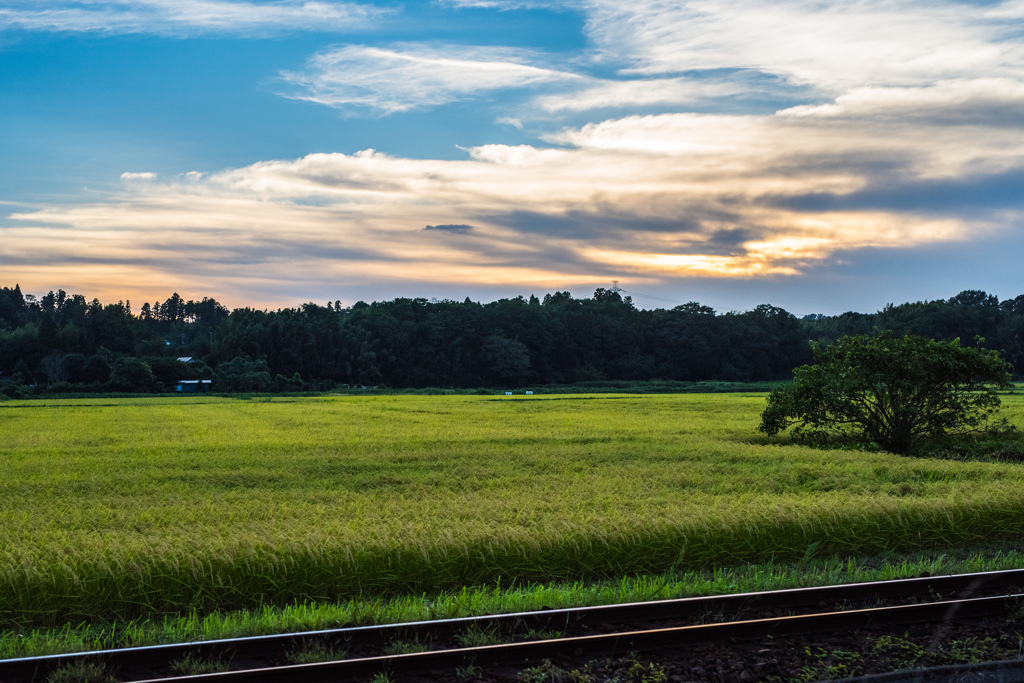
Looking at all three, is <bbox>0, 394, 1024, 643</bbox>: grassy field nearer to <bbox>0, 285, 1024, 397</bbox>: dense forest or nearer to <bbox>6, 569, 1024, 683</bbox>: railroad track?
<bbox>6, 569, 1024, 683</bbox>: railroad track

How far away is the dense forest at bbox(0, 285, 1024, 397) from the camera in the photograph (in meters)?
99.9

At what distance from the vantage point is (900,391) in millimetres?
21391

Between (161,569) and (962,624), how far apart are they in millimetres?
8160

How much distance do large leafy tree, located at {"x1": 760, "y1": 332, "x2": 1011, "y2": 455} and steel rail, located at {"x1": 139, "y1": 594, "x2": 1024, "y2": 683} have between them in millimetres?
14855

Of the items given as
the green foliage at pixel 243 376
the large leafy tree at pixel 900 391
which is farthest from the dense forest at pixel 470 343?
the large leafy tree at pixel 900 391

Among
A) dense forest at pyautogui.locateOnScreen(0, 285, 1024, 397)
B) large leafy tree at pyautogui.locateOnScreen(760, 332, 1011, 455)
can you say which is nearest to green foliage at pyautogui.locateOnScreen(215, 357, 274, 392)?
dense forest at pyautogui.locateOnScreen(0, 285, 1024, 397)

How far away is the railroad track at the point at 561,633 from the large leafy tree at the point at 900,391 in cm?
1417

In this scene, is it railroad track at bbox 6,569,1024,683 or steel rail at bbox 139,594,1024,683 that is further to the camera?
railroad track at bbox 6,569,1024,683

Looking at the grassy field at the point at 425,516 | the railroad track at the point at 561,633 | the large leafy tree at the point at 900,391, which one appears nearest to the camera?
the railroad track at the point at 561,633

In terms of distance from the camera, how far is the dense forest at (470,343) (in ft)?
328

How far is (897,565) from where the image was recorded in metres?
9.63

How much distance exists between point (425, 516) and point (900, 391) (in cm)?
1636

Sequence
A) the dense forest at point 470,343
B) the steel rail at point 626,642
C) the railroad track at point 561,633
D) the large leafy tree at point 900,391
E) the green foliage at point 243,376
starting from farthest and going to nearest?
1. the dense forest at point 470,343
2. the green foliage at point 243,376
3. the large leafy tree at point 900,391
4. the railroad track at point 561,633
5. the steel rail at point 626,642

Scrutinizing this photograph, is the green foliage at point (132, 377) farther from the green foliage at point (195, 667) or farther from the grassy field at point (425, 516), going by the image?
the green foliage at point (195, 667)
